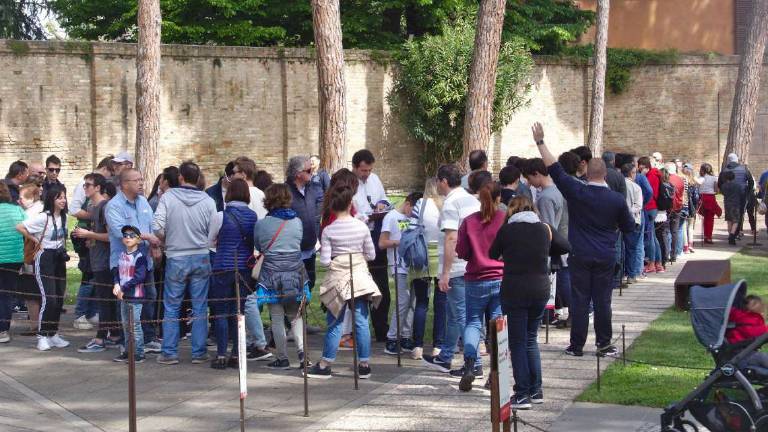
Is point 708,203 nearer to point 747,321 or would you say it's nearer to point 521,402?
point 521,402

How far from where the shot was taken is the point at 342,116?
18.6 m

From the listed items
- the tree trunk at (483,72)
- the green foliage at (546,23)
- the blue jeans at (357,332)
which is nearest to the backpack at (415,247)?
the blue jeans at (357,332)

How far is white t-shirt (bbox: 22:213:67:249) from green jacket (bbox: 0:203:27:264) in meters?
0.13

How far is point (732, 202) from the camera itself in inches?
822

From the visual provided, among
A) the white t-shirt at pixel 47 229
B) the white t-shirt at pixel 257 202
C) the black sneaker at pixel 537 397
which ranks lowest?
the black sneaker at pixel 537 397

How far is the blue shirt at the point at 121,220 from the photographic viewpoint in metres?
10.5

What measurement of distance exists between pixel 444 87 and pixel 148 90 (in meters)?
12.1

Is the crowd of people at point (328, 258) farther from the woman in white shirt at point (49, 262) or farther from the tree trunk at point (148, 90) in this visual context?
the tree trunk at point (148, 90)

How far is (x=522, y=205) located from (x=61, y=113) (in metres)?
23.1

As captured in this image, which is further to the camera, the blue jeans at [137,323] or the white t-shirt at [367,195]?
the white t-shirt at [367,195]

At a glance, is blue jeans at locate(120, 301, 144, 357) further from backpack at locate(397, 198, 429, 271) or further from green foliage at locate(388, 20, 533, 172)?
green foliage at locate(388, 20, 533, 172)

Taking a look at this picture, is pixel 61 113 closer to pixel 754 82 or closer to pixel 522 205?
pixel 754 82

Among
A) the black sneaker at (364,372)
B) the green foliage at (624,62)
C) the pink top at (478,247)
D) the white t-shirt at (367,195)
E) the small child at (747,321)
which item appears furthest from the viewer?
the green foliage at (624,62)

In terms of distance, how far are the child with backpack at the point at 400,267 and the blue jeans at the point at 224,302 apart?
1.33 meters
